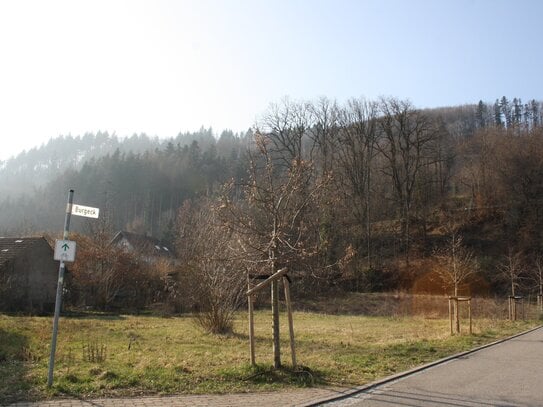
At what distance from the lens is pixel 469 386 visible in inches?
335

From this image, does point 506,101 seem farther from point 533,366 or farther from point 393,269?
point 533,366

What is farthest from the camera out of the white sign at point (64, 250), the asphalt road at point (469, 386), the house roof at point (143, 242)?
the house roof at point (143, 242)

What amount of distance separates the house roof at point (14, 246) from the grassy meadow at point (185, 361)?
14249 millimetres

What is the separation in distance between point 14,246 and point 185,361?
26020mm

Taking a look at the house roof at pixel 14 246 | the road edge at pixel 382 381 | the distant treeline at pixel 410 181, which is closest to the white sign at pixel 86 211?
the road edge at pixel 382 381

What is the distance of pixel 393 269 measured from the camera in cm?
4762

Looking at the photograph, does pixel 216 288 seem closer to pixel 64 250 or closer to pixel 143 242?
pixel 64 250

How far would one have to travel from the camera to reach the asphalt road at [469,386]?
7.34m

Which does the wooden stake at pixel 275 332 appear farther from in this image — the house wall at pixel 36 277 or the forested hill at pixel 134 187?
the forested hill at pixel 134 187

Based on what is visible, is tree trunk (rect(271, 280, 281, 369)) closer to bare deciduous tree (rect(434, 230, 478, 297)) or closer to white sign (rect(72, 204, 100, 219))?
white sign (rect(72, 204, 100, 219))

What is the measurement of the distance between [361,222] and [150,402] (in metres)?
46.4

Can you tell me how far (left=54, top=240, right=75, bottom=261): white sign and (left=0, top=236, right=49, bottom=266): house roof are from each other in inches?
993

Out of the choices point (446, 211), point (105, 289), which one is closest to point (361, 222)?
point (446, 211)

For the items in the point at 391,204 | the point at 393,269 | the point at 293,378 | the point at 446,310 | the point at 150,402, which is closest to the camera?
the point at 150,402
